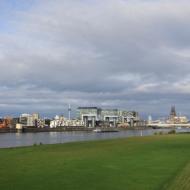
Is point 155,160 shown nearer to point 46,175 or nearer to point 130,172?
point 130,172

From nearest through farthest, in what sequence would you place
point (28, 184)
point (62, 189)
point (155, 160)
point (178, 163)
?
1. point (62, 189)
2. point (28, 184)
3. point (178, 163)
4. point (155, 160)

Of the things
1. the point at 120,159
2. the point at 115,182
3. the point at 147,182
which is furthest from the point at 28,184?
the point at 120,159

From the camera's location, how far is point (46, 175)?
21906 mm

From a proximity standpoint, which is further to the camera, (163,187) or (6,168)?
(6,168)

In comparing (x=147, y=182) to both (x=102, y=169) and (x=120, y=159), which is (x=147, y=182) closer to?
(x=102, y=169)

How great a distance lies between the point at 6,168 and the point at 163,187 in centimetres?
1039

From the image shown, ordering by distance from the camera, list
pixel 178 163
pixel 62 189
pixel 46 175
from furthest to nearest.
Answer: pixel 178 163
pixel 46 175
pixel 62 189

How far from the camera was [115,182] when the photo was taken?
1981 cm

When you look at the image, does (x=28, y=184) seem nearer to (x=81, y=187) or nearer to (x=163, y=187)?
(x=81, y=187)

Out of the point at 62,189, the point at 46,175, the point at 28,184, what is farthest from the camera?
the point at 46,175

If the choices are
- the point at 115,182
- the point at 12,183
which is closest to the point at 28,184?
the point at 12,183

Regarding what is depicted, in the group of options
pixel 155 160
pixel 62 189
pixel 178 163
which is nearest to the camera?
pixel 62 189

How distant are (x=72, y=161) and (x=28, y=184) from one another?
31.4 feet

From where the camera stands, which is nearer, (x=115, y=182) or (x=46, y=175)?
(x=115, y=182)
